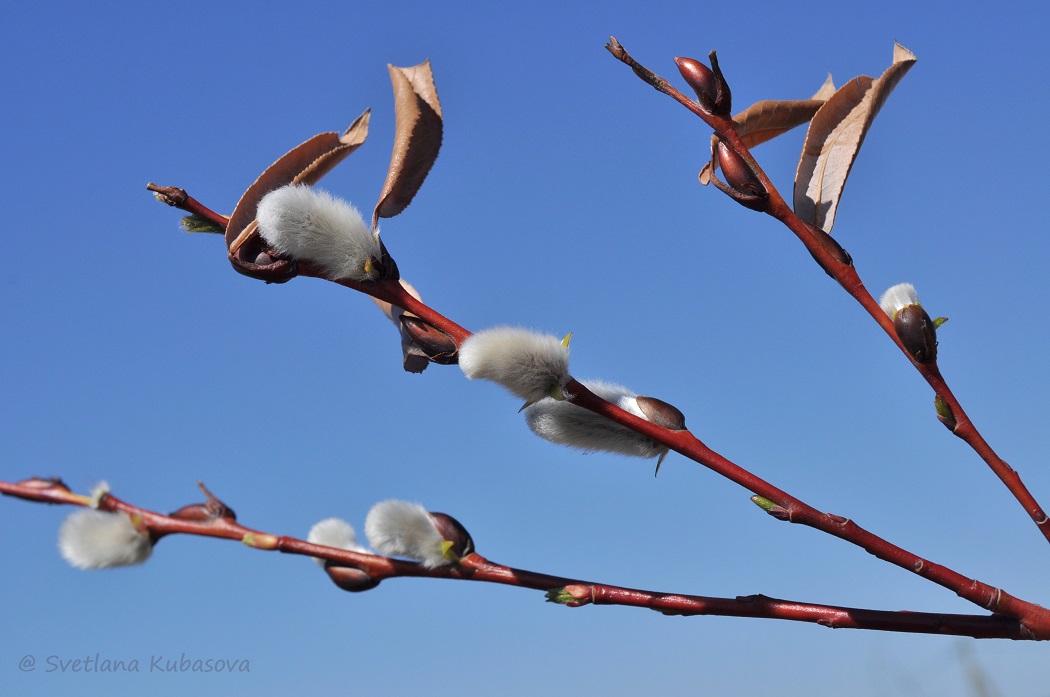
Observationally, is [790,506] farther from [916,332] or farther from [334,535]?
[334,535]

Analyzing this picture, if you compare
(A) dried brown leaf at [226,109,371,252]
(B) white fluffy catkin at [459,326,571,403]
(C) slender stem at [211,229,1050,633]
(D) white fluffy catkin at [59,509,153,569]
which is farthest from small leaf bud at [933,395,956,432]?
(D) white fluffy catkin at [59,509,153,569]

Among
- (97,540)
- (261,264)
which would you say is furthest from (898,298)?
(97,540)

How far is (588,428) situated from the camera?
34.7 inches

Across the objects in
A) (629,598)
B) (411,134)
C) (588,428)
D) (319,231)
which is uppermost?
(411,134)

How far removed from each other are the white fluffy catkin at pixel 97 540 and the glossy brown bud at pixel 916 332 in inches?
26.6

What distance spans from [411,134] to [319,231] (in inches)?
5.4

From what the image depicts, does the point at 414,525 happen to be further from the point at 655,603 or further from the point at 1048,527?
the point at 1048,527

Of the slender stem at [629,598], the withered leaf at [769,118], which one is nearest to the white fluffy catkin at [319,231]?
the slender stem at [629,598]

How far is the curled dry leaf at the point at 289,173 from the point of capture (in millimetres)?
855

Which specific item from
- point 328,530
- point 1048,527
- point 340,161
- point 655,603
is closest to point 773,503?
point 655,603

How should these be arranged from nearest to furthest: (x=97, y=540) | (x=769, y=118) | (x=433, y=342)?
(x=97, y=540) < (x=433, y=342) < (x=769, y=118)

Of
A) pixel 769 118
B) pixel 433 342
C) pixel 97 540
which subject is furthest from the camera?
pixel 769 118

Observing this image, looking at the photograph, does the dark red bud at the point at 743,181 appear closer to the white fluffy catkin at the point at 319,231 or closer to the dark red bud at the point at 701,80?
the dark red bud at the point at 701,80

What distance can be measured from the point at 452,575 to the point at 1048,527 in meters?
0.53
